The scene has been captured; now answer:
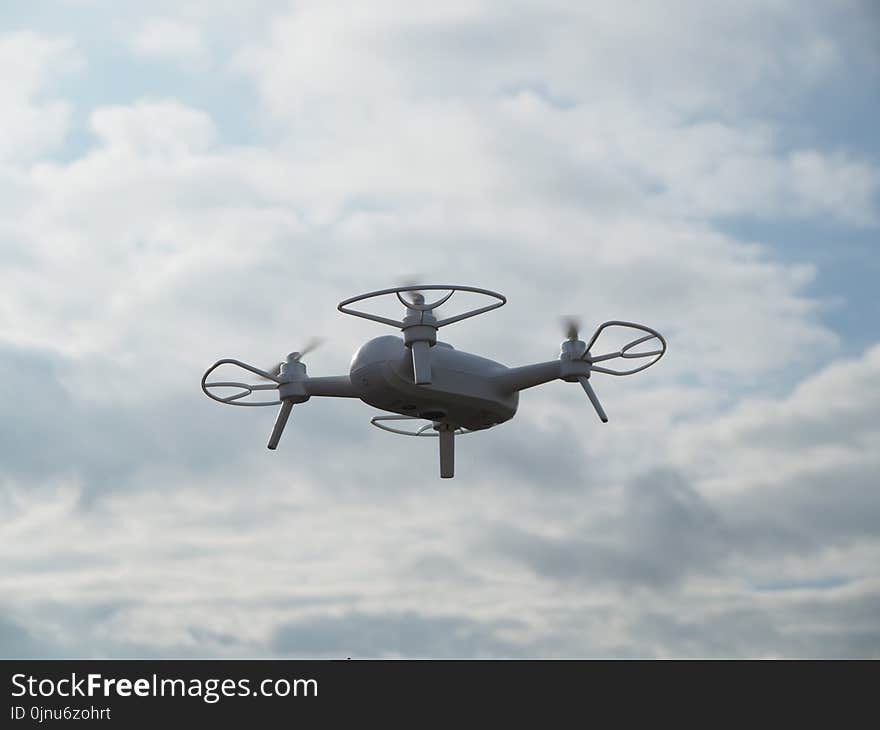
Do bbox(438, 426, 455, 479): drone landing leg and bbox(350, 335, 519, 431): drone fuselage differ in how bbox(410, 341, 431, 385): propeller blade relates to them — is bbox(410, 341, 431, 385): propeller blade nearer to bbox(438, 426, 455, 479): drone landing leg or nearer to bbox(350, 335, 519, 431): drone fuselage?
bbox(350, 335, 519, 431): drone fuselage

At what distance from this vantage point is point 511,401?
1564 inches

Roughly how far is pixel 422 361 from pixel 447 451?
5.84 m

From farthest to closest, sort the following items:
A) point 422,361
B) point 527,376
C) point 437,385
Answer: point 527,376 → point 437,385 → point 422,361

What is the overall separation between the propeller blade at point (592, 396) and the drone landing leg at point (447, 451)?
4738mm

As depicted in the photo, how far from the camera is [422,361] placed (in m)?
36.7

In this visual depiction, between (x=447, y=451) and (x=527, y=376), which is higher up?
(x=527, y=376)

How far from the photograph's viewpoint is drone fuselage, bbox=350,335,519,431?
123ft

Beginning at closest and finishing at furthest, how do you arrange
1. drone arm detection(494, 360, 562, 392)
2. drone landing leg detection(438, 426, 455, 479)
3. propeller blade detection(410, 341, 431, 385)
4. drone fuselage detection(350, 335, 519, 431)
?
propeller blade detection(410, 341, 431, 385) → drone fuselage detection(350, 335, 519, 431) → drone arm detection(494, 360, 562, 392) → drone landing leg detection(438, 426, 455, 479)

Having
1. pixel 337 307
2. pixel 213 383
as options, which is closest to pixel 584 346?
pixel 337 307

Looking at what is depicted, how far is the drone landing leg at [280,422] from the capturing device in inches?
1594

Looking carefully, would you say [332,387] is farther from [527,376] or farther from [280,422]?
[527,376]

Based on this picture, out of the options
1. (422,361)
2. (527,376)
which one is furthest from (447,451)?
(422,361)

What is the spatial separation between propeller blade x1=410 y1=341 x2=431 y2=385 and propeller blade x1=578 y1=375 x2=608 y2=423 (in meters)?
4.84

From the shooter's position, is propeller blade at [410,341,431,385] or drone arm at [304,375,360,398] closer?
propeller blade at [410,341,431,385]
